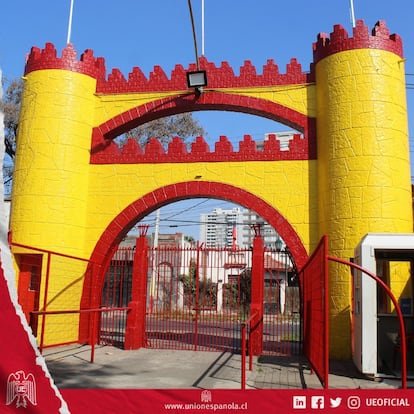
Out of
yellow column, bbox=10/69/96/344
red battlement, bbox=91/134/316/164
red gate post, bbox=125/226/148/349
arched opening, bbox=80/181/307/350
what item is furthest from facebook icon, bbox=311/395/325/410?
yellow column, bbox=10/69/96/344

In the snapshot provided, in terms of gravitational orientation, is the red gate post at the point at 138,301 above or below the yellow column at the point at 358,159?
below

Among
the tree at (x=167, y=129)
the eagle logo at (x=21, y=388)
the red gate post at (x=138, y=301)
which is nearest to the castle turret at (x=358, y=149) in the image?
the red gate post at (x=138, y=301)

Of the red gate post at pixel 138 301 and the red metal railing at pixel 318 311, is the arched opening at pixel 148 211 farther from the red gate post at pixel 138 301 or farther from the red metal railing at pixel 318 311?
the red metal railing at pixel 318 311

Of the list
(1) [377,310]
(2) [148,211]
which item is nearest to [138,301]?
(2) [148,211]

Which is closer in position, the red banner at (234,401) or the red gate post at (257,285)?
the red banner at (234,401)

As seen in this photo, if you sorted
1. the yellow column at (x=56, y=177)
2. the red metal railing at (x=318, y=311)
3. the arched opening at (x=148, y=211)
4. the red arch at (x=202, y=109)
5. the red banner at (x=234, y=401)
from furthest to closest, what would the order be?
the red arch at (x=202, y=109) → the yellow column at (x=56, y=177) → the arched opening at (x=148, y=211) → the red metal railing at (x=318, y=311) → the red banner at (x=234, y=401)

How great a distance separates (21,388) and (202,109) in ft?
32.9

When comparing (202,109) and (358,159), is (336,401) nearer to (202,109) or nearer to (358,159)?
(358,159)

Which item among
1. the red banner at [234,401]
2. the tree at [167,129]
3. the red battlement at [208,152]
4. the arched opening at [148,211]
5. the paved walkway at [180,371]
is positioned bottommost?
the paved walkway at [180,371]

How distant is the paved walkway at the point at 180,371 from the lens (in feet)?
25.4

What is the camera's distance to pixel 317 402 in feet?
14.4

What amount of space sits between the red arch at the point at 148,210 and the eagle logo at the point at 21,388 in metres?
8.52

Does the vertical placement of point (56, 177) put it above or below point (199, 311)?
above

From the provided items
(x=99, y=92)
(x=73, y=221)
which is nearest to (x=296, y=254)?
(x=73, y=221)
